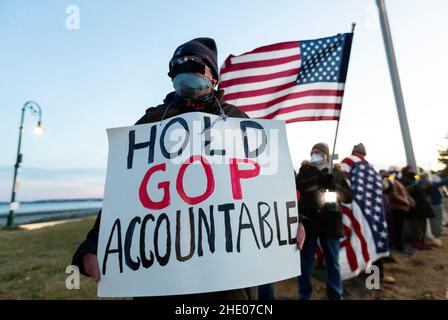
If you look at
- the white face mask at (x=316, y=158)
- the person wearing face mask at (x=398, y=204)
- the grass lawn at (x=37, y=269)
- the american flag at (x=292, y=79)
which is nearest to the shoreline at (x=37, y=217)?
the grass lawn at (x=37, y=269)

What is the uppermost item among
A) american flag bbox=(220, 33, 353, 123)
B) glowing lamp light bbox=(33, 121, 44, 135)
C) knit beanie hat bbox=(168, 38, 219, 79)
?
glowing lamp light bbox=(33, 121, 44, 135)

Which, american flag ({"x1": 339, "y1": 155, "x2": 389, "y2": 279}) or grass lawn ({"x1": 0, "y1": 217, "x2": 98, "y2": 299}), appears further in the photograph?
american flag ({"x1": 339, "y1": 155, "x2": 389, "y2": 279})

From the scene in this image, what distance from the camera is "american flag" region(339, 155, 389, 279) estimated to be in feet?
13.8

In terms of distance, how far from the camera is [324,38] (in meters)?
3.81

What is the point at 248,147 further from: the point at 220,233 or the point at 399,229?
the point at 399,229

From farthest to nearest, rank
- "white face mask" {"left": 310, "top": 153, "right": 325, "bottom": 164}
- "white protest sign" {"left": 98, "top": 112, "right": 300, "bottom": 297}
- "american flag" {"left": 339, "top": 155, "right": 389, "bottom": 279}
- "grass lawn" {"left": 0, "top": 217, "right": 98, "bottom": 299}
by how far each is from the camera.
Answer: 1. "american flag" {"left": 339, "top": 155, "right": 389, "bottom": 279}
2. "grass lawn" {"left": 0, "top": 217, "right": 98, "bottom": 299}
3. "white face mask" {"left": 310, "top": 153, "right": 325, "bottom": 164}
4. "white protest sign" {"left": 98, "top": 112, "right": 300, "bottom": 297}

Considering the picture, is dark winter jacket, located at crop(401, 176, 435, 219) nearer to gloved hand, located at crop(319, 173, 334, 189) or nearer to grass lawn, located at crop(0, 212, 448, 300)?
grass lawn, located at crop(0, 212, 448, 300)

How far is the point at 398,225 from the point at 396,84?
11.3 ft

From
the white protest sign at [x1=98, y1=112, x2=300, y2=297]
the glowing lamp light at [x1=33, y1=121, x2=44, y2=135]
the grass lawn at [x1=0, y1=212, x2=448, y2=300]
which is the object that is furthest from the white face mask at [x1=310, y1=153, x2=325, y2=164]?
the glowing lamp light at [x1=33, y1=121, x2=44, y2=135]

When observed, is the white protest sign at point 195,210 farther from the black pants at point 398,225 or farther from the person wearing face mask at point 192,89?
the black pants at point 398,225

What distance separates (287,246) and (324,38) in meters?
3.63

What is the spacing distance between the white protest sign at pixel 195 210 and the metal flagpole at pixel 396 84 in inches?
230

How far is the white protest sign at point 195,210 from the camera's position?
1.17 metres

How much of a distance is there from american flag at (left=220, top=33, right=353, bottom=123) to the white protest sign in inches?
105
